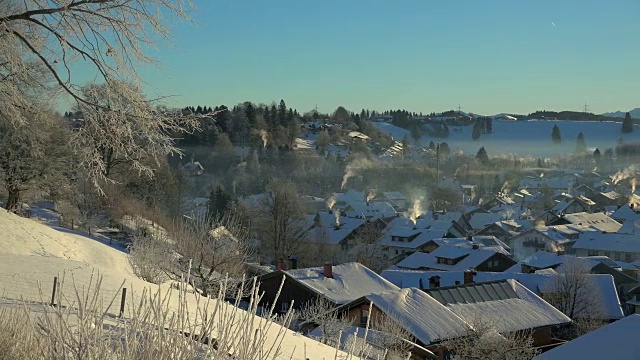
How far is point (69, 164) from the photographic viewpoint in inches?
1134

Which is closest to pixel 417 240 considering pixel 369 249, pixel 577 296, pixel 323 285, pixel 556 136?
pixel 369 249

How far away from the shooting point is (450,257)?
152 feet

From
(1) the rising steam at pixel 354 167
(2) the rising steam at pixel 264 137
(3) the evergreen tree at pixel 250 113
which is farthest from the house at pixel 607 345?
(3) the evergreen tree at pixel 250 113

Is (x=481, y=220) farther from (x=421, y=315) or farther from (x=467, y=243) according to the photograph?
(x=421, y=315)

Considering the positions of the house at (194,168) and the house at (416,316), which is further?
the house at (194,168)

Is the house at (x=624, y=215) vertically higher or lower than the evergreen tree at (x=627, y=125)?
lower

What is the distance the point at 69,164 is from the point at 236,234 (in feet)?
26.6

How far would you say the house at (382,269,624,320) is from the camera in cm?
3209

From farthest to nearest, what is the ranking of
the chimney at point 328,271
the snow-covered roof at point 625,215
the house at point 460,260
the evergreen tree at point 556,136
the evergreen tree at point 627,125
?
the evergreen tree at point 556,136
the evergreen tree at point 627,125
the snow-covered roof at point 625,215
the house at point 460,260
the chimney at point 328,271

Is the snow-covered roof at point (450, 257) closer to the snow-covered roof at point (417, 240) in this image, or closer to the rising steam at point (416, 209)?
the snow-covered roof at point (417, 240)

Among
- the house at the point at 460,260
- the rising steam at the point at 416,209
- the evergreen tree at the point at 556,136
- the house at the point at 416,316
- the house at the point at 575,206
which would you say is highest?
the evergreen tree at the point at 556,136

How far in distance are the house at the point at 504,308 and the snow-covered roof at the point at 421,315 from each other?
1810 millimetres

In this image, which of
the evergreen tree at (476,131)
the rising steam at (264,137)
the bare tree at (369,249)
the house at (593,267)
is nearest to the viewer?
the house at (593,267)

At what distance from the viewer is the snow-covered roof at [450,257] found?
148 feet
